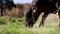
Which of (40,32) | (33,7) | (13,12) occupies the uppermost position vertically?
(33,7)

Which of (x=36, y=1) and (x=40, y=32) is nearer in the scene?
(x=40, y=32)

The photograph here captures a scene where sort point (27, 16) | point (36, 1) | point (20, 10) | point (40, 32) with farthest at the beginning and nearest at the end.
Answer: point (20, 10) < point (27, 16) < point (36, 1) < point (40, 32)

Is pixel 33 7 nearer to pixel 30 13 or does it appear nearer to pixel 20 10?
pixel 30 13

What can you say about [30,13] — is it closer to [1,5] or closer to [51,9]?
[51,9]

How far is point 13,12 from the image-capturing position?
64.3 ft

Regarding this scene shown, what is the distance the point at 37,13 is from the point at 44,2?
0.47 meters

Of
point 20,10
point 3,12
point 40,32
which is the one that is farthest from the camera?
point 20,10

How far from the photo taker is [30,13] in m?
A: 7.34

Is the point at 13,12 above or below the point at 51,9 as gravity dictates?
below

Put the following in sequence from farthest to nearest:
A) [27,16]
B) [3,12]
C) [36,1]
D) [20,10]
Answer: [20,10]
[3,12]
[27,16]
[36,1]

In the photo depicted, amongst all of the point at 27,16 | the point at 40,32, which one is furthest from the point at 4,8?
the point at 40,32

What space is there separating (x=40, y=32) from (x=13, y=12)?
14102 mm

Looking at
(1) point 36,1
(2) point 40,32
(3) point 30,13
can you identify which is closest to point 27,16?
(3) point 30,13

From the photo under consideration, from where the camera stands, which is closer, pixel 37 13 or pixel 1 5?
pixel 37 13
